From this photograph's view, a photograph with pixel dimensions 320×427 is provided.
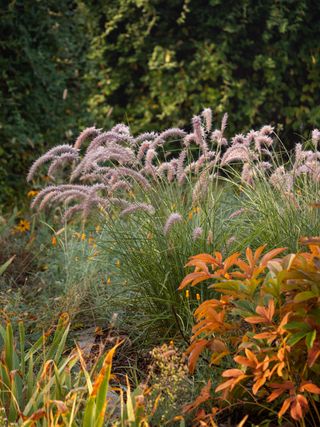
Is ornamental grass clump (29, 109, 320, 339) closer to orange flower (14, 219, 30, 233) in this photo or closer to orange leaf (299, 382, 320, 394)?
orange leaf (299, 382, 320, 394)

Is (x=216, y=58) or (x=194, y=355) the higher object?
(x=194, y=355)

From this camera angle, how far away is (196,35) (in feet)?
28.1

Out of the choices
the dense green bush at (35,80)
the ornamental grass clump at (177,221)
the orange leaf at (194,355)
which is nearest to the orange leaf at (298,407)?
the orange leaf at (194,355)

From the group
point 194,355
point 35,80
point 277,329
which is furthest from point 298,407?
point 35,80

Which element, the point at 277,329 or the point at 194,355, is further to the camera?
the point at 194,355

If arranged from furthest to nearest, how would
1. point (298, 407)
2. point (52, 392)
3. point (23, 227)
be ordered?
point (23, 227), point (52, 392), point (298, 407)

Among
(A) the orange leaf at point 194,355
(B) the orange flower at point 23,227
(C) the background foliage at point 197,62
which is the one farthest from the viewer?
(C) the background foliage at point 197,62

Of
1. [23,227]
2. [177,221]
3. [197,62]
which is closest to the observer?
[177,221]


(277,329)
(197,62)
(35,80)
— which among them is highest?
(277,329)

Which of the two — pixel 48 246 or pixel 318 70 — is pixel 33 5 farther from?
pixel 318 70

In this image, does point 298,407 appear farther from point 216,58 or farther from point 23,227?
point 216,58

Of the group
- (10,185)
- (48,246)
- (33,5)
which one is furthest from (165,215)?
(33,5)

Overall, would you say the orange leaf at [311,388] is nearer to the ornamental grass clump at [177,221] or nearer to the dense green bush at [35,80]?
the ornamental grass clump at [177,221]

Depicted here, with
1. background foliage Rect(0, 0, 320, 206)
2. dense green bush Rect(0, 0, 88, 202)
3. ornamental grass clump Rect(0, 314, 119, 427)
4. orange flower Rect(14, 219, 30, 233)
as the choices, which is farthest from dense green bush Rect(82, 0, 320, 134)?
ornamental grass clump Rect(0, 314, 119, 427)
